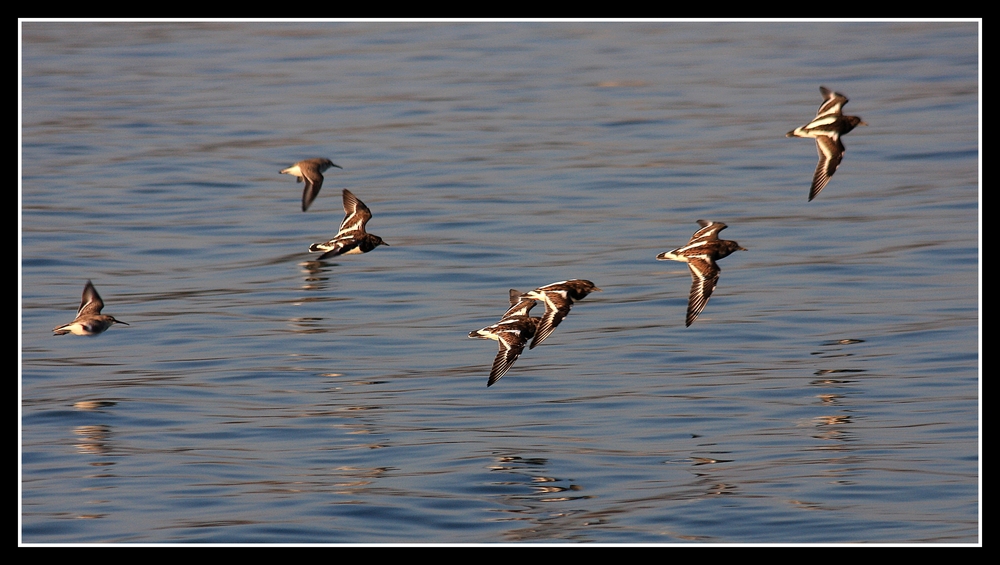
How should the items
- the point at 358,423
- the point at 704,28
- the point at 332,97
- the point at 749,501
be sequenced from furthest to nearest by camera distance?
1. the point at 704,28
2. the point at 332,97
3. the point at 358,423
4. the point at 749,501

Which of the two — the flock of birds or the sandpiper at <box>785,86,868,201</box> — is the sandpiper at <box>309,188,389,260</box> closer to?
the flock of birds

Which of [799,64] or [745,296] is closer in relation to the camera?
[745,296]

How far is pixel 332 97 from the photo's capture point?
99.5ft

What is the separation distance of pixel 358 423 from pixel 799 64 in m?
22.9

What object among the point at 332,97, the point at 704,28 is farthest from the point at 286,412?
the point at 704,28

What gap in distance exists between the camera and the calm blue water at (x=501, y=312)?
1116 centimetres

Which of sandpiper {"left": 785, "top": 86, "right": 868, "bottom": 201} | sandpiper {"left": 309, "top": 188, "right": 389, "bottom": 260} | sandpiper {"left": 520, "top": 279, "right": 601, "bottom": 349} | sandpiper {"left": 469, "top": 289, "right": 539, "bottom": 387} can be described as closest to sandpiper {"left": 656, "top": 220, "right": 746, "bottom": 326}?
sandpiper {"left": 520, "top": 279, "right": 601, "bottom": 349}

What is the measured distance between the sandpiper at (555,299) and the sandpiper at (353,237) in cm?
216

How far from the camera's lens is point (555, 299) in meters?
12.2

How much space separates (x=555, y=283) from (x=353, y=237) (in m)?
2.43

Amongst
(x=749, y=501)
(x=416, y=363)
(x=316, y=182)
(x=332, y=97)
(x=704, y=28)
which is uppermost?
(x=704, y=28)

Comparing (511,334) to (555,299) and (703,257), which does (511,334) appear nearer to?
(555,299)

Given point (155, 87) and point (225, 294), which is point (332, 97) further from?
point (225, 294)

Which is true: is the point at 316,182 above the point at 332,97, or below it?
below
